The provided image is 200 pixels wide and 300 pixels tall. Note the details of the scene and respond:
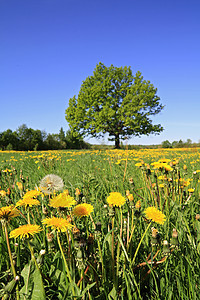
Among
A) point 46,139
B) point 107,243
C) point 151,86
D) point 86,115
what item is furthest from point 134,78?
point 107,243

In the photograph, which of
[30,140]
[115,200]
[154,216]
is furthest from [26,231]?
[30,140]

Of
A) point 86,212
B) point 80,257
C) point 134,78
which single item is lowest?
point 80,257

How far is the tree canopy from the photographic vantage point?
80.4 feet

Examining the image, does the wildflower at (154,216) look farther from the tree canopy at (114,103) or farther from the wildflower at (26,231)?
the tree canopy at (114,103)

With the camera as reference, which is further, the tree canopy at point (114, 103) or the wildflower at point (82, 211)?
the tree canopy at point (114, 103)

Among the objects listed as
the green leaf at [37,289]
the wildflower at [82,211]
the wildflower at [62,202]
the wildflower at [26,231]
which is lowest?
the green leaf at [37,289]

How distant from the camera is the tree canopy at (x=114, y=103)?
24.5 metres

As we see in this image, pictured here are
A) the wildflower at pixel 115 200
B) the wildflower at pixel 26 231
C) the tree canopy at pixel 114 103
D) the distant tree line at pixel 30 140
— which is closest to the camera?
Result: the wildflower at pixel 26 231

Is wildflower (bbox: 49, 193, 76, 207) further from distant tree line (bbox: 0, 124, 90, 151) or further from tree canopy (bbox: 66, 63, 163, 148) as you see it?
distant tree line (bbox: 0, 124, 90, 151)

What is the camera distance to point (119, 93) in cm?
2580

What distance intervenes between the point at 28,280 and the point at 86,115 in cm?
2571

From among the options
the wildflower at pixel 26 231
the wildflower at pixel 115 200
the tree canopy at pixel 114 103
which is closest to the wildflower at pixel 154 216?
the wildflower at pixel 115 200

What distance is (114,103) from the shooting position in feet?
A: 83.6

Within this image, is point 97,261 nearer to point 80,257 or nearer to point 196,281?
point 80,257
